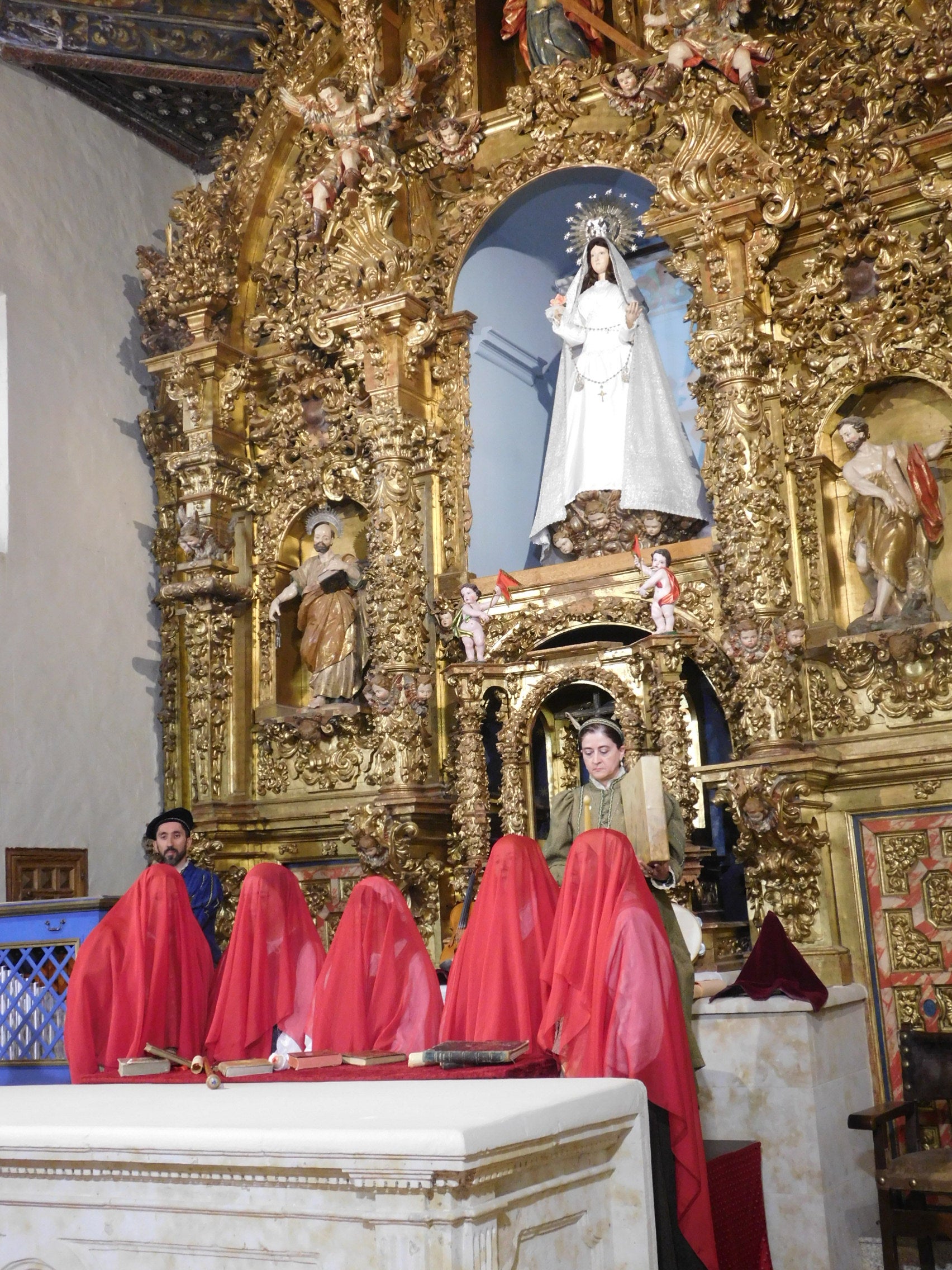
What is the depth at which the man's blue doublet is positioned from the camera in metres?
7.25

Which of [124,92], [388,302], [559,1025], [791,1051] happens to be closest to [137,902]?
[559,1025]

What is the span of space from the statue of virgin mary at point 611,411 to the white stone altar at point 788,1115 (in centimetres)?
463

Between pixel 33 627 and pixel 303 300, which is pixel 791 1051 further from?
pixel 303 300

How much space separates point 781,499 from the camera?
30.2 feet

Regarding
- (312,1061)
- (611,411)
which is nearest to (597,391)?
(611,411)

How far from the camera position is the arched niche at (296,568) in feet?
37.1

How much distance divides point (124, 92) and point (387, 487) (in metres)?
4.53

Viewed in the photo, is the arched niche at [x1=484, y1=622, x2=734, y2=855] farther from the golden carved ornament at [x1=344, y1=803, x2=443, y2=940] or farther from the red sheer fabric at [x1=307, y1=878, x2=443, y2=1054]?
the red sheer fabric at [x1=307, y1=878, x2=443, y2=1054]

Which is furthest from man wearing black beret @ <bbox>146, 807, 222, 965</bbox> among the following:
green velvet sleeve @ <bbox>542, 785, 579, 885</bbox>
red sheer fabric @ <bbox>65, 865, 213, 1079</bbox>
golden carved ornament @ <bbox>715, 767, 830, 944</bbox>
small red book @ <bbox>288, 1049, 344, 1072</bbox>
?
golden carved ornament @ <bbox>715, 767, 830, 944</bbox>

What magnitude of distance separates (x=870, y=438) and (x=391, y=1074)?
641cm

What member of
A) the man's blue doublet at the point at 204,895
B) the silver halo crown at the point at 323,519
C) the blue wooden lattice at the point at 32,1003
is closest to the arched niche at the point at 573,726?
the silver halo crown at the point at 323,519

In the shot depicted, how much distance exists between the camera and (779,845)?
336 inches

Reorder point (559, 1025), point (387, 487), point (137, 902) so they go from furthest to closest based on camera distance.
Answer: point (387, 487)
point (137, 902)
point (559, 1025)

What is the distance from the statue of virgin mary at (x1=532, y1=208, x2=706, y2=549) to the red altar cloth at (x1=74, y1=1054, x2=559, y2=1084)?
602cm
